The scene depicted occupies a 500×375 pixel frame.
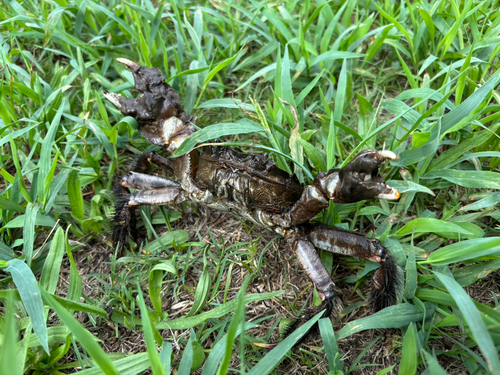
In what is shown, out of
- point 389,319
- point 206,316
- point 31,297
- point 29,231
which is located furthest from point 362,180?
point 29,231

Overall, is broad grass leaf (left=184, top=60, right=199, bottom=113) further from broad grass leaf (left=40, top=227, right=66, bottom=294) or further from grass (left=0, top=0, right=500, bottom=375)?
broad grass leaf (left=40, top=227, right=66, bottom=294)

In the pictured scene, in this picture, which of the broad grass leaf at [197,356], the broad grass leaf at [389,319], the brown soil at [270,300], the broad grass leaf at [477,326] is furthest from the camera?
the brown soil at [270,300]

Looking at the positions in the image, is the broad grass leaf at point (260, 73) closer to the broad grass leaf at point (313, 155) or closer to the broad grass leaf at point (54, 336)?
the broad grass leaf at point (313, 155)

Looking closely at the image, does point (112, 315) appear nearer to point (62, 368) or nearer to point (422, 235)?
point (62, 368)

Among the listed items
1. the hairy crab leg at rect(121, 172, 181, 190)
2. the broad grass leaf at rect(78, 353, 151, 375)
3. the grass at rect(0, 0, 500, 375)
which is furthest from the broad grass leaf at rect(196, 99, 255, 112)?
the broad grass leaf at rect(78, 353, 151, 375)

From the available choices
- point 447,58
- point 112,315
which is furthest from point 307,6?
point 112,315

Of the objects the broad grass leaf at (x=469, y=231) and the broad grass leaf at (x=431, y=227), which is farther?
the broad grass leaf at (x=469, y=231)

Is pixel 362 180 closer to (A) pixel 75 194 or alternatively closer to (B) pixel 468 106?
(B) pixel 468 106

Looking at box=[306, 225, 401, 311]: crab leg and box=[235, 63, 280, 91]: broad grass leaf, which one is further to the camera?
box=[235, 63, 280, 91]: broad grass leaf

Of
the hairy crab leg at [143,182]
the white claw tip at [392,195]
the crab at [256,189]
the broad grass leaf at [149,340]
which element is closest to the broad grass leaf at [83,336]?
the broad grass leaf at [149,340]
